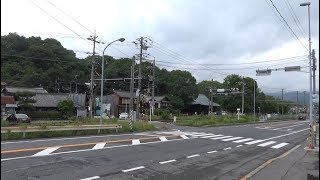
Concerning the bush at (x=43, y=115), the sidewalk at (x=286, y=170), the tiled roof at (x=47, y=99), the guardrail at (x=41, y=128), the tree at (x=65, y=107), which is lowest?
the sidewalk at (x=286, y=170)

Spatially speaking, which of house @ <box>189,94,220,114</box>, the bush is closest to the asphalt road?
the bush

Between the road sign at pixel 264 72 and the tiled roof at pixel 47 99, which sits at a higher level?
the road sign at pixel 264 72

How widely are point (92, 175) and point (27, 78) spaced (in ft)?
237

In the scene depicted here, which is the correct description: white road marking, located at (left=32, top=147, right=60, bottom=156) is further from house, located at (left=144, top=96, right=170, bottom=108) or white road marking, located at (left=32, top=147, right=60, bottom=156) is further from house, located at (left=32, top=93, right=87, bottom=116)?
house, located at (left=144, top=96, right=170, bottom=108)

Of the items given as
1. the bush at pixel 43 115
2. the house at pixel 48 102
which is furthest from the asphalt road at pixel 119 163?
the house at pixel 48 102

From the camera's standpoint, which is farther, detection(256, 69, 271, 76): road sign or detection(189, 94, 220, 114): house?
detection(189, 94, 220, 114): house

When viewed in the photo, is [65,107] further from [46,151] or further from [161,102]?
[46,151]

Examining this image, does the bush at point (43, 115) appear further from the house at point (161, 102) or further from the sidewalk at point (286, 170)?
the sidewalk at point (286, 170)

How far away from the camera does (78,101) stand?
3152 inches

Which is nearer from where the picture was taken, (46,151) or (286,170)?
(286,170)

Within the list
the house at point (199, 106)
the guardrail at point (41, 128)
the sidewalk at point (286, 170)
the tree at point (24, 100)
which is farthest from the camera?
the house at point (199, 106)

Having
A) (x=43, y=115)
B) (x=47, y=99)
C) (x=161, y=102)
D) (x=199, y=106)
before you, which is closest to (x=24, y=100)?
(x=43, y=115)

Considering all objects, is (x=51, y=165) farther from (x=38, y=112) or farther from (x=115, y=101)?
(x=115, y=101)

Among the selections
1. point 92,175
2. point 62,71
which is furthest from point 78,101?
point 92,175
